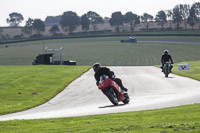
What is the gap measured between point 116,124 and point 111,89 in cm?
619

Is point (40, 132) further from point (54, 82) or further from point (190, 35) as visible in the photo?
point (190, 35)

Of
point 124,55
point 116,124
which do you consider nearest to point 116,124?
point 116,124

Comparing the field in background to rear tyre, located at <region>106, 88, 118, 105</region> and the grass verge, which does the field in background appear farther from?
the grass verge

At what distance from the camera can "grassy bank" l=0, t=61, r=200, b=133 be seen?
8.95m

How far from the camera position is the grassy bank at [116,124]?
8.95 meters

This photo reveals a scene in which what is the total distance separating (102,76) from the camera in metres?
16.1

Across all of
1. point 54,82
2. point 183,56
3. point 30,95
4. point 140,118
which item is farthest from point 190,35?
point 140,118

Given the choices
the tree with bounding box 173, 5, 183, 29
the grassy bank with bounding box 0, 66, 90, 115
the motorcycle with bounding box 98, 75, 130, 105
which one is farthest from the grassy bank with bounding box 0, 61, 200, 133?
the tree with bounding box 173, 5, 183, 29

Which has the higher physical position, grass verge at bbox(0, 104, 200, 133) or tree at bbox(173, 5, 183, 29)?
tree at bbox(173, 5, 183, 29)

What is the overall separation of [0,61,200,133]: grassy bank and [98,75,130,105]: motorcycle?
12.8 ft

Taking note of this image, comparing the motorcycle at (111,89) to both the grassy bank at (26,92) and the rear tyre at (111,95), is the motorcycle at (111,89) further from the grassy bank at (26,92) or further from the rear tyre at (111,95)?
the grassy bank at (26,92)

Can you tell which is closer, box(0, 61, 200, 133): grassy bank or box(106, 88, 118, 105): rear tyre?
box(0, 61, 200, 133): grassy bank

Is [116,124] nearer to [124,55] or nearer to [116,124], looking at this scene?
[116,124]

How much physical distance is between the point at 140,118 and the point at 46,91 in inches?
585
